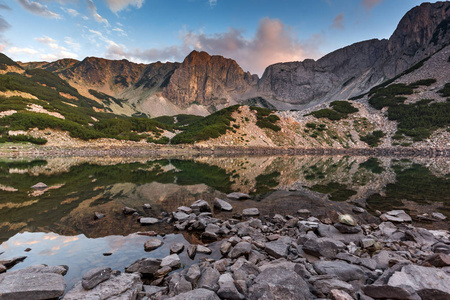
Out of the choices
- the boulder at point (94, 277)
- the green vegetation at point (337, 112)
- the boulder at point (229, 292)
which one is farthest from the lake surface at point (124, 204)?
the green vegetation at point (337, 112)

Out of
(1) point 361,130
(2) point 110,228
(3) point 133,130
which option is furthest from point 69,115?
(1) point 361,130

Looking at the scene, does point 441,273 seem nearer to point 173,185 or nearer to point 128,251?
point 128,251

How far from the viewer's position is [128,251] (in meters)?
7.98

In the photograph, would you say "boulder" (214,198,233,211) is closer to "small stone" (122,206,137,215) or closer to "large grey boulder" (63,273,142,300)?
"small stone" (122,206,137,215)

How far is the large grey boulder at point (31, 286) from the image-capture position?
485 centimetres

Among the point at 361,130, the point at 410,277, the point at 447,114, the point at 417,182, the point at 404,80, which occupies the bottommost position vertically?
the point at 417,182

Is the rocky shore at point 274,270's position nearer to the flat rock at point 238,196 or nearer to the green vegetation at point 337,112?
the flat rock at point 238,196

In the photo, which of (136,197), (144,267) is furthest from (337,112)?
(144,267)

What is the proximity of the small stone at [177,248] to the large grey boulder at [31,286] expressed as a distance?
340 cm

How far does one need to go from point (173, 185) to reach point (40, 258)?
13640 millimetres

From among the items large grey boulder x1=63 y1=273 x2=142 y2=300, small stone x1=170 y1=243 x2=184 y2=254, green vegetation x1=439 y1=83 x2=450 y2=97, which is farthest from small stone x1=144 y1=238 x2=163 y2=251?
green vegetation x1=439 y1=83 x2=450 y2=97

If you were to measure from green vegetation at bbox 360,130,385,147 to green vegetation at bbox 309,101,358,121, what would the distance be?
1421 centimetres

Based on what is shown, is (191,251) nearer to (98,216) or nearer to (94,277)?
(94,277)

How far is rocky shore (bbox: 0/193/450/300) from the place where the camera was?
4.87 metres
